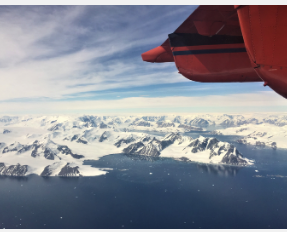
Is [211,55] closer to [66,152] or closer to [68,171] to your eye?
[68,171]

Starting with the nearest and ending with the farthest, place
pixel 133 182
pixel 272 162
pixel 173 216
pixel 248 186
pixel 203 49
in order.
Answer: pixel 203 49
pixel 173 216
pixel 248 186
pixel 133 182
pixel 272 162

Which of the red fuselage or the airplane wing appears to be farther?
the airplane wing

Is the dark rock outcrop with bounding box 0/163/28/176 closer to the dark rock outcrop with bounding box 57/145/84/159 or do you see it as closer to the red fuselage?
the dark rock outcrop with bounding box 57/145/84/159

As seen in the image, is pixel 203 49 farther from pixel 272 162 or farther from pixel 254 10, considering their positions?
pixel 272 162

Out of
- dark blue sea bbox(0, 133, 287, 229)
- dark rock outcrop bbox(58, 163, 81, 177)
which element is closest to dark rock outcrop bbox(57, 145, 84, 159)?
dark rock outcrop bbox(58, 163, 81, 177)

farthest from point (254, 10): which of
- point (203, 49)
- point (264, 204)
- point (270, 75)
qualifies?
point (264, 204)

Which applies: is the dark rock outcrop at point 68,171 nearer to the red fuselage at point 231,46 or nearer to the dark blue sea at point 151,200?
the dark blue sea at point 151,200

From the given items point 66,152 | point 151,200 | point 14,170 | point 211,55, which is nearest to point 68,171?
point 14,170

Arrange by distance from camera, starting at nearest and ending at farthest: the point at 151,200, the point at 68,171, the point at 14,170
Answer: the point at 151,200 → the point at 68,171 → the point at 14,170
